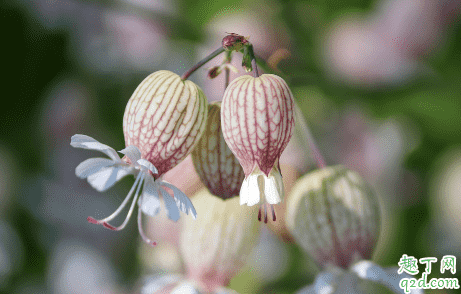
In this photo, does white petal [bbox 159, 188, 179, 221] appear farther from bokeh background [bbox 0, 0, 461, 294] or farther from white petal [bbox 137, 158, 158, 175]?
bokeh background [bbox 0, 0, 461, 294]

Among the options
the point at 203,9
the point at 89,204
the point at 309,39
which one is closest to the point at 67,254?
the point at 89,204

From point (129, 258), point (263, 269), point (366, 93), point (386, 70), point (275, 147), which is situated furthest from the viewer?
point (129, 258)

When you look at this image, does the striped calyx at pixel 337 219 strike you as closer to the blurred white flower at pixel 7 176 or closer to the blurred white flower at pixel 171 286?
the blurred white flower at pixel 171 286

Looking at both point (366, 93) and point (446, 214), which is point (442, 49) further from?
point (446, 214)

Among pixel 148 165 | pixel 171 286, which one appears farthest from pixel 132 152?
pixel 171 286

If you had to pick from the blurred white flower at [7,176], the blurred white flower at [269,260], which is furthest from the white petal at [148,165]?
the blurred white flower at [7,176]
